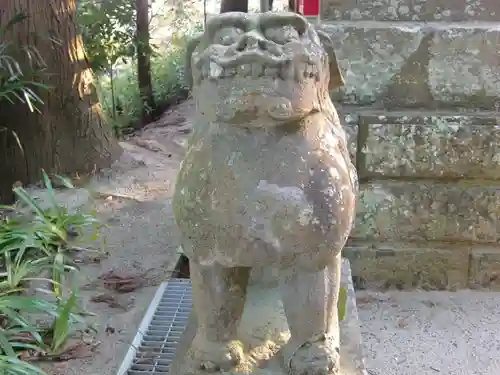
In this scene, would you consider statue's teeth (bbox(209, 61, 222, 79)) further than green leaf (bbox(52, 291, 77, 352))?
No

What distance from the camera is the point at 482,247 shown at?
2711mm

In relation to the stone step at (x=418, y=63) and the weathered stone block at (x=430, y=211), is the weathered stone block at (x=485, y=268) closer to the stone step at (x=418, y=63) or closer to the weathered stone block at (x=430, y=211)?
the weathered stone block at (x=430, y=211)

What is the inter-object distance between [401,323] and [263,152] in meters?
1.43

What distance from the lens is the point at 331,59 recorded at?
56.8 inches

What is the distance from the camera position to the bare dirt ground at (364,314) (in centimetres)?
223

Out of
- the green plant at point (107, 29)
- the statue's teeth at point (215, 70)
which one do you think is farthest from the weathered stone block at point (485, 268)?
the green plant at point (107, 29)

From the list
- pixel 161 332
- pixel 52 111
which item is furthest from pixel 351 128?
pixel 52 111

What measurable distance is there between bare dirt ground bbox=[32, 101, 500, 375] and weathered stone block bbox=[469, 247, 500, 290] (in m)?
0.05

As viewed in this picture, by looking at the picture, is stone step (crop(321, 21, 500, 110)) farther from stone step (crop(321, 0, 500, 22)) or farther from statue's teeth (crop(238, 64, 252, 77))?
statue's teeth (crop(238, 64, 252, 77))

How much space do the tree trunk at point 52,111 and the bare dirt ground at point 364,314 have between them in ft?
1.73

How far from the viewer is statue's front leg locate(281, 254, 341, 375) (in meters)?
1.38

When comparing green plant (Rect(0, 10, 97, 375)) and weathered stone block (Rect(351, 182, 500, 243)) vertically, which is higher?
weathered stone block (Rect(351, 182, 500, 243))

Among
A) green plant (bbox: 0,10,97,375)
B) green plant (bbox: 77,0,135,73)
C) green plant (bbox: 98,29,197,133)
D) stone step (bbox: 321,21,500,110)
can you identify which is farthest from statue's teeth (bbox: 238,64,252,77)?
green plant (bbox: 98,29,197,133)

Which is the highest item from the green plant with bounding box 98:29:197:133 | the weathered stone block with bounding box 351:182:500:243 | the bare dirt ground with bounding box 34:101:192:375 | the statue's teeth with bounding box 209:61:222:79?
the statue's teeth with bounding box 209:61:222:79
